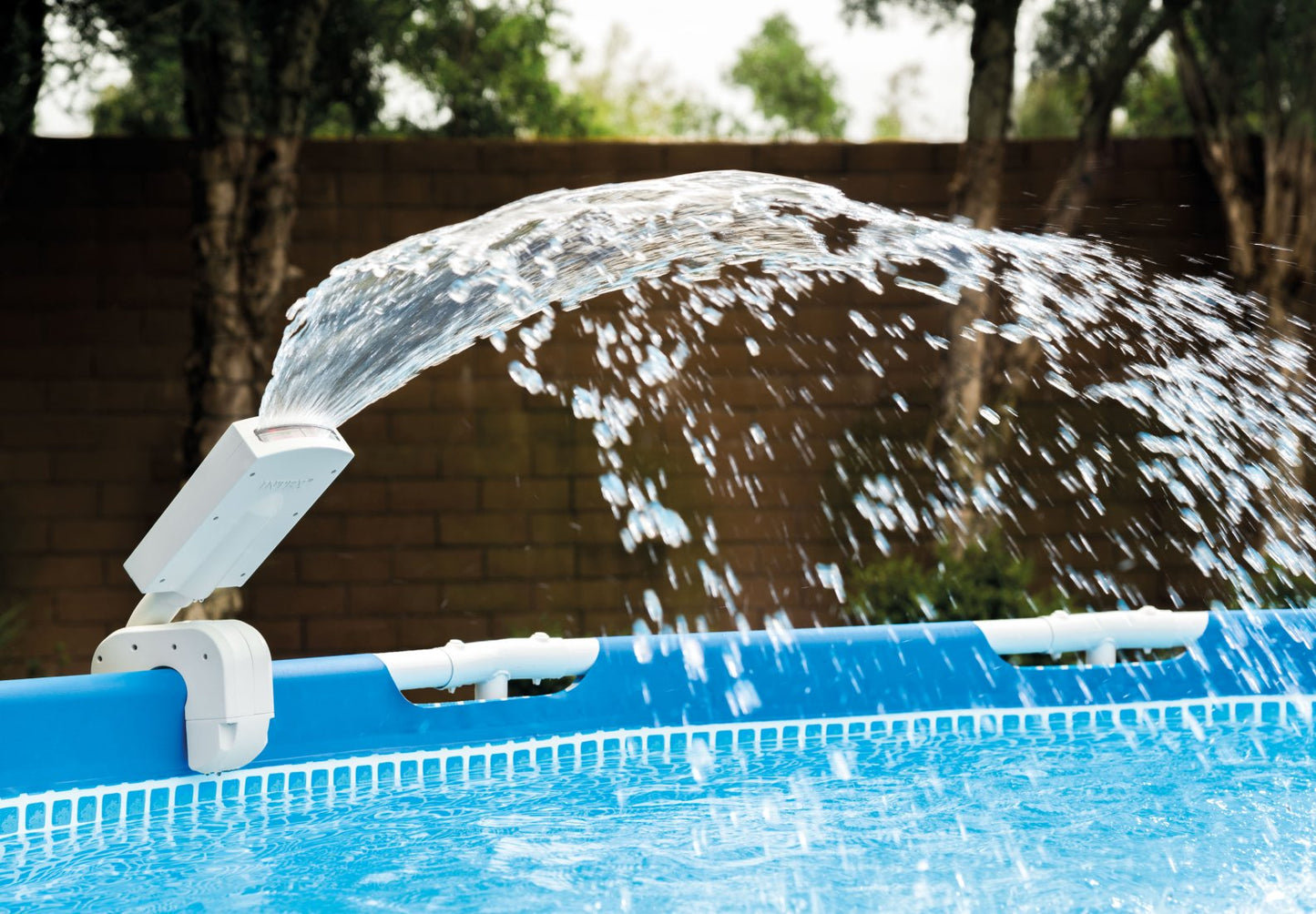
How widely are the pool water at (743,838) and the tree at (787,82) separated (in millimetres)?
22853

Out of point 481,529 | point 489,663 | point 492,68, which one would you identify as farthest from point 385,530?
point 492,68

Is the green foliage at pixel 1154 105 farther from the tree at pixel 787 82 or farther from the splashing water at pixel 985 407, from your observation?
the tree at pixel 787 82

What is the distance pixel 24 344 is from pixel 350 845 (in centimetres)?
324

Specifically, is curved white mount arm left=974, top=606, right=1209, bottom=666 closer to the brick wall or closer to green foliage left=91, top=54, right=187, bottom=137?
the brick wall

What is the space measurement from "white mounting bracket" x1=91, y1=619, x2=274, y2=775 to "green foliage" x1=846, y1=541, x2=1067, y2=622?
266cm

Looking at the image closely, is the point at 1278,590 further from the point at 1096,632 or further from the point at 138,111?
the point at 138,111

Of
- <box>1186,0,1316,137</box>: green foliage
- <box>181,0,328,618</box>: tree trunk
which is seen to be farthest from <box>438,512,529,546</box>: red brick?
<box>1186,0,1316,137</box>: green foliage

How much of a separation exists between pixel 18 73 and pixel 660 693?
3.14 meters

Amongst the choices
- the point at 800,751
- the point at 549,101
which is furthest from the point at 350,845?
the point at 549,101

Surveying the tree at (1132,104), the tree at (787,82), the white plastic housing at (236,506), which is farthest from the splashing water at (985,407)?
the tree at (787,82)

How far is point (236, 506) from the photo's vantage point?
250 cm

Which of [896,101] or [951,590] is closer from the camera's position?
[951,590]

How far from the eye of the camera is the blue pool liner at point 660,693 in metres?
2.94

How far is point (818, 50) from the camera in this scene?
1018 inches
